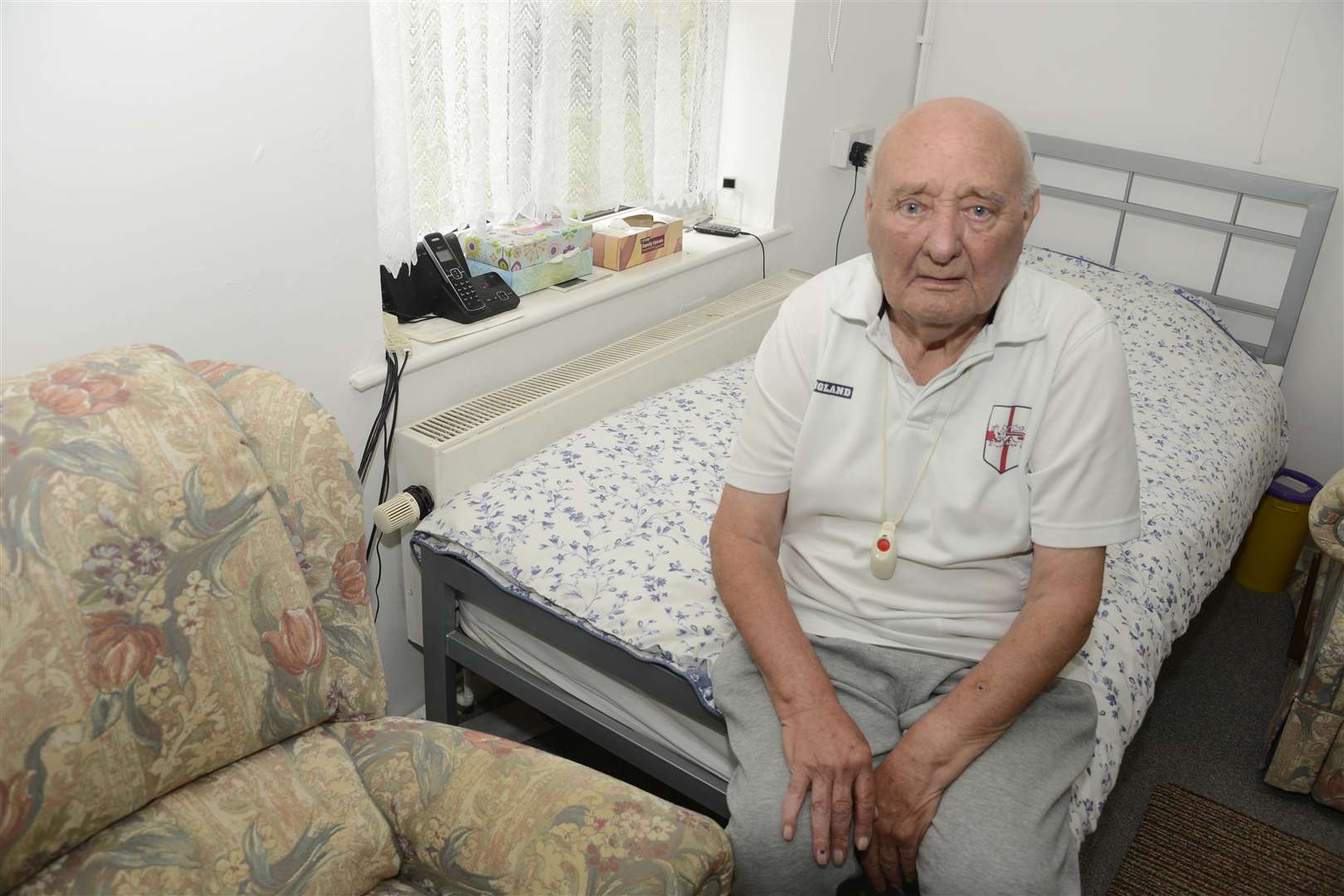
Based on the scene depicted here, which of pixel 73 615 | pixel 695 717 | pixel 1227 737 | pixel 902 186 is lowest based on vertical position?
pixel 1227 737

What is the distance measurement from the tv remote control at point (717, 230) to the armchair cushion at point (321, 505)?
1.51m

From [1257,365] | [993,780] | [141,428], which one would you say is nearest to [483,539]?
[141,428]

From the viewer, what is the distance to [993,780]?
128cm

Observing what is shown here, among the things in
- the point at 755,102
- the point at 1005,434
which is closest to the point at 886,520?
the point at 1005,434

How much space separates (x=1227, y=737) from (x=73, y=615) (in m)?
Answer: 2.09

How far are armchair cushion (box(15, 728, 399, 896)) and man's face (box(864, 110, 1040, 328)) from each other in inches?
34.2

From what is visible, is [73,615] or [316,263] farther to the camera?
[316,263]

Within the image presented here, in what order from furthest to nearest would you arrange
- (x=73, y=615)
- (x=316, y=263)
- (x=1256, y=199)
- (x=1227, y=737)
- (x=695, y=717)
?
(x=1256, y=199)
(x=1227, y=737)
(x=316, y=263)
(x=695, y=717)
(x=73, y=615)

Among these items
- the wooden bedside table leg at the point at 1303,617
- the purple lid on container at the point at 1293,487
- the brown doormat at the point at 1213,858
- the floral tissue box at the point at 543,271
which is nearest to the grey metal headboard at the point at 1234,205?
the purple lid on container at the point at 1293,487

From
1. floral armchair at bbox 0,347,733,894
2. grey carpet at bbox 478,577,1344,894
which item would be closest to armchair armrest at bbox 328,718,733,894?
floral armchair at bbox 0,347,733,894

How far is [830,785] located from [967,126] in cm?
78

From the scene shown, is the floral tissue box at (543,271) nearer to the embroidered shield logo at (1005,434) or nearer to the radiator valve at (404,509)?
the radiator valve at (404,509)

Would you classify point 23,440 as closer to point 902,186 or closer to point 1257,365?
point 902,186

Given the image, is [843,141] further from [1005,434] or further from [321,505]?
[321,505]
